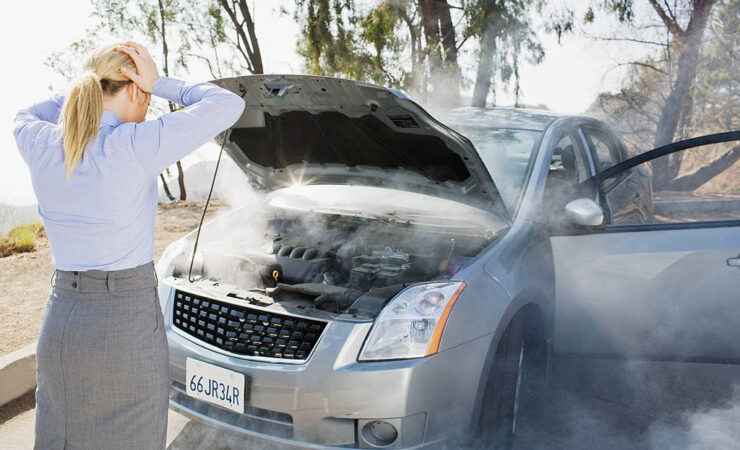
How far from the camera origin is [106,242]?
67.3 inches

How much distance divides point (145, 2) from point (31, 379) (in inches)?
585

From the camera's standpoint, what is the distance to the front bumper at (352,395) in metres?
2.19

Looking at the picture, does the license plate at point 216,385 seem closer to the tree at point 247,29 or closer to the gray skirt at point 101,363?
the gray skirt at point 101,363

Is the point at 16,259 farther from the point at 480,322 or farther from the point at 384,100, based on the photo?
the point at 480,322

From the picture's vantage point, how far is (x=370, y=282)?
2.93 meters

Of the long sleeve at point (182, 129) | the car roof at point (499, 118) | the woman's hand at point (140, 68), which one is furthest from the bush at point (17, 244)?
the long sleeve at point (182, 129)

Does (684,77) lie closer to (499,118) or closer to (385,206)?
(499,118)

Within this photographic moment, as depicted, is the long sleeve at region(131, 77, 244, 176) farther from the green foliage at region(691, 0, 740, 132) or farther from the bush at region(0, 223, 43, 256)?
the green foliage at region(691, 0, 740, 132)

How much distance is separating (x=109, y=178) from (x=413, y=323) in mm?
1236

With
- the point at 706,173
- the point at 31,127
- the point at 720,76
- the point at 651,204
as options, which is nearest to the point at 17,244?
the point at 31,127

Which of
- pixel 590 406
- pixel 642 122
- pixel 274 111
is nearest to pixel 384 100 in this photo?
pixel 274 111

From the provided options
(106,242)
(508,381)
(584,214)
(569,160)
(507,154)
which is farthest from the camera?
(569,160)

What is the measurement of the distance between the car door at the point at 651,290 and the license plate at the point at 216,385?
5.53ft

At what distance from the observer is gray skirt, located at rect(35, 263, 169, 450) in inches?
68.8
